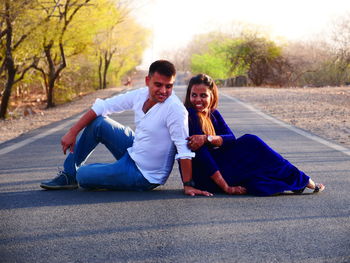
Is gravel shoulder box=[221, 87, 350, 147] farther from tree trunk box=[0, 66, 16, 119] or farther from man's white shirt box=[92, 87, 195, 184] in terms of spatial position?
tree trunk box=[0, 66, 16, 119]

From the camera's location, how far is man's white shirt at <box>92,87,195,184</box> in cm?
498

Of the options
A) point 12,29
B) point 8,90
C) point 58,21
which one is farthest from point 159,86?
point 58,21

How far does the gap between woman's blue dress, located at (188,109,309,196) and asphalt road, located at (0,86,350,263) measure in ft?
0.46

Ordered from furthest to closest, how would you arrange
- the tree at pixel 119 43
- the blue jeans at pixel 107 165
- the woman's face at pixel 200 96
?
the tree at pixel 119 43, the blue jeans at pixel 107 165, the woman's face at pixel 200 96

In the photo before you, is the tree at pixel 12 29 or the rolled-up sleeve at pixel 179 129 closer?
the rolled-up sleeve at pixel 179 129

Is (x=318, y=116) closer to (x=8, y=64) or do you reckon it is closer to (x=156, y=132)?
(x=156, y=132)

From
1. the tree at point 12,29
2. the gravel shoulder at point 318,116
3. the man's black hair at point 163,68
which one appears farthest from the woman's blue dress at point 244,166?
the tree at point 12,29

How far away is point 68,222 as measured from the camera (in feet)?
14.2

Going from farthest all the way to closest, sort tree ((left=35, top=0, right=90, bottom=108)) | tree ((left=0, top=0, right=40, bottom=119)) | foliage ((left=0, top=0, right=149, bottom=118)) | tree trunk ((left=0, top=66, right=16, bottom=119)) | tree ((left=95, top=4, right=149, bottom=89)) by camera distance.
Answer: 1. tree ((left=95, top=4, right=149, bottom=89))
2. tree ((left=35, top=0, right=90, bottom=108))
3. tree trunk ((left=0, top=66, right=16, bottom=119))
4. foliage ((left=0, top=0, right=149, bottom=118))
5. tree ((left=0, top=0, right=40, bottom=119))

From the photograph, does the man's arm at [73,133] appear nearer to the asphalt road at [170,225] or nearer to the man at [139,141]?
the man at [139,141]

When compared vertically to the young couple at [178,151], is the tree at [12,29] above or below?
above

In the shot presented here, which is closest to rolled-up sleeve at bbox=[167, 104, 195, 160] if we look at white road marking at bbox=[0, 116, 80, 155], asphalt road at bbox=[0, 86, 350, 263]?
asphalt road at bbox=[0, 86, 350, 263]

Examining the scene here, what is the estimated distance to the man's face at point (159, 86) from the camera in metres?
4.93

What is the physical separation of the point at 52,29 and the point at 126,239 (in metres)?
21.0
